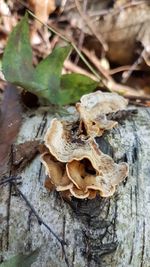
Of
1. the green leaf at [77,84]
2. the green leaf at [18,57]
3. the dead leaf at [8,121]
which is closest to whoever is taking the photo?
the dead leaf at [8,121]

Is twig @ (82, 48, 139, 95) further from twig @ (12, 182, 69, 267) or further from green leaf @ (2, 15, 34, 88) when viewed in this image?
twig @ (12, 182, 69, 267)

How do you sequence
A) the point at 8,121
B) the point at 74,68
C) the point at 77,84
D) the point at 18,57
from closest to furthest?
the point at 8,121
the point at 18,57
the point at 77,84
the point at 74,68

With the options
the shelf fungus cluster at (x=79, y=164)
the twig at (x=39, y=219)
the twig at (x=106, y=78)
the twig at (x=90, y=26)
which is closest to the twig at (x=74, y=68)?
the twig at (x=106, y=78)

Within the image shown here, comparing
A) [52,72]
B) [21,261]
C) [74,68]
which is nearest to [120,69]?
[74,68]

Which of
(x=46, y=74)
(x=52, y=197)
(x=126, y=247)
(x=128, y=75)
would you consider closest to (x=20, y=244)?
(x=52, y=197)

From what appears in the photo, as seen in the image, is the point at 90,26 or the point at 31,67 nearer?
the point at 31,67

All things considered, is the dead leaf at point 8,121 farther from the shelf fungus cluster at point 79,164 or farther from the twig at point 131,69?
the twig at point 131,69

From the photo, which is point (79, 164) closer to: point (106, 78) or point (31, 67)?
point (31, 67)
